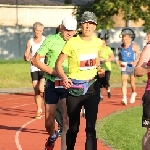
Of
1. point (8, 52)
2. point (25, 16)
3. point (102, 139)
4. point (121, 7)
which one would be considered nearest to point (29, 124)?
point (102, 139)

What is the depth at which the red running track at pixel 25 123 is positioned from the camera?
13086 mm

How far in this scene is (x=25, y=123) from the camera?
53.7ft

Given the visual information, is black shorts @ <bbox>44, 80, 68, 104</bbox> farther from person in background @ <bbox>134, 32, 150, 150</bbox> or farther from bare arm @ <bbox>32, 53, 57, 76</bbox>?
person in background @ <bbox>134, 32, 150, 150</bbox>

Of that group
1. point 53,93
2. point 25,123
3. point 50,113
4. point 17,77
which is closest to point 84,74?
point 53,93

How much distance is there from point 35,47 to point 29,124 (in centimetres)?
169

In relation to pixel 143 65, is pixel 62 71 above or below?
below

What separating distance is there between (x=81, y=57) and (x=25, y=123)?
634 centimetres

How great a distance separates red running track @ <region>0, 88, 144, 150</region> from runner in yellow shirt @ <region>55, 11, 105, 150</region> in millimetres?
2434

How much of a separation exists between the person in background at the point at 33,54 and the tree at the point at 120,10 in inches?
978

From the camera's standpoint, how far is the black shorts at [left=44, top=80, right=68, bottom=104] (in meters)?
11.5

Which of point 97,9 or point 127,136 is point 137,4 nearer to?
point 97,9

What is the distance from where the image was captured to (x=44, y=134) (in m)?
14.5

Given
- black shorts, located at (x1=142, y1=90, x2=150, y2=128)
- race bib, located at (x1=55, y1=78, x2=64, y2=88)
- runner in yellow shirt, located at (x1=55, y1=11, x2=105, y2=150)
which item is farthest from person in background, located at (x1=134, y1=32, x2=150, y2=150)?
race bib, located at (x1=55, y1=78, x2=64, y2=88)

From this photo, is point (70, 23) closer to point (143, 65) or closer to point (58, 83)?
point (58, 83)
